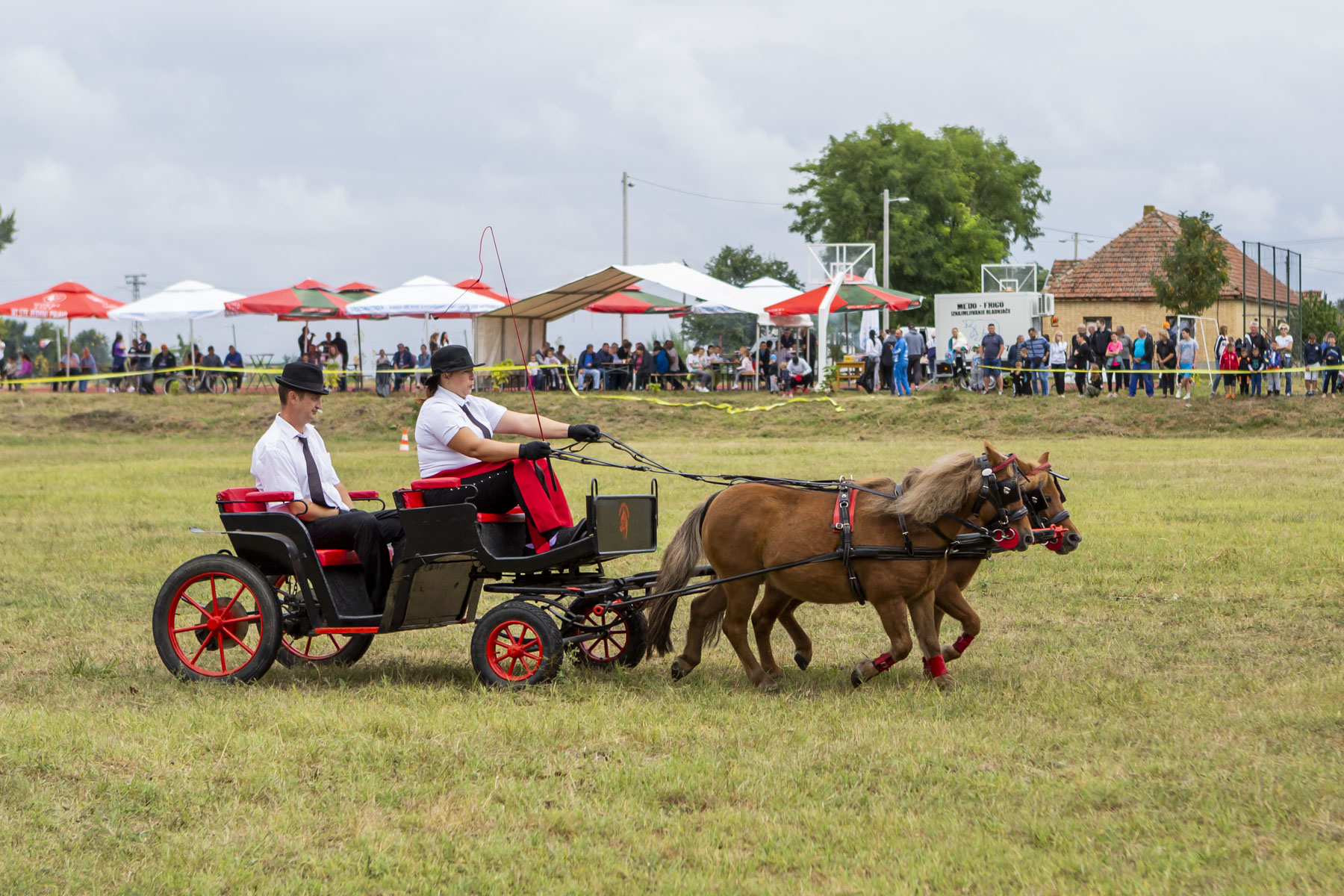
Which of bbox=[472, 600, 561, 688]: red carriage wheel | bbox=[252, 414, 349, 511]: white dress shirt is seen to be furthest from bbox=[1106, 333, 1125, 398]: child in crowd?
bbox=[252, 414, 349, 511]: white dress shirt

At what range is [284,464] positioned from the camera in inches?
290

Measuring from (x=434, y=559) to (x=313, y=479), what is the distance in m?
0.96

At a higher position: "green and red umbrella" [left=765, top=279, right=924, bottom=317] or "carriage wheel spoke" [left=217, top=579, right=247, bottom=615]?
"green and red umbrella" [left=765, top=279, right=924, bottom=317]

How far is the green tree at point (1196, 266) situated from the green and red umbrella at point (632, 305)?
13381mm

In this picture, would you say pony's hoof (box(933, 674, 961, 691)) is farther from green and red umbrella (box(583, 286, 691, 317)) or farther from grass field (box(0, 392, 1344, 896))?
green and red umbrella (box(583, 286, 691, 317))

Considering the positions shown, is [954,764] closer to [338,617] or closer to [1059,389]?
[338,617]

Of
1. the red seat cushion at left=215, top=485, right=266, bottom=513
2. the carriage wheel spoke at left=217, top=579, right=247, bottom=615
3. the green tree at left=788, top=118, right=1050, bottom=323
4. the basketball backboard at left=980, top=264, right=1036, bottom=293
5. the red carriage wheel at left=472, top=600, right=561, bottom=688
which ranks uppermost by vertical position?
the green tree at left=788, top=118, right=1050, bottom=323

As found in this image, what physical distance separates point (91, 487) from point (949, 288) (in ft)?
158

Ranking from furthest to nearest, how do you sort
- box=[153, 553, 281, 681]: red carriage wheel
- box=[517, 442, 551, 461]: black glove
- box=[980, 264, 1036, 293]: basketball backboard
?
box=[980, 264, 1036, 293]: basketball backboard, box=[153, 553, 281, 681]: red carriage wheel, box=[517, 442, 551, 461]: black glove

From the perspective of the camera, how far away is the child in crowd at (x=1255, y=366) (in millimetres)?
27500

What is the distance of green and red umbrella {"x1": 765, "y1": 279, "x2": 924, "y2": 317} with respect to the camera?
3175 cm

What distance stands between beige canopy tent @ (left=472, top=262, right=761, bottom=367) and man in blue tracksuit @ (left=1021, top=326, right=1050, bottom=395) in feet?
21.5

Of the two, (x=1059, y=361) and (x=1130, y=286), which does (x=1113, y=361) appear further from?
(x=1130, y=286)

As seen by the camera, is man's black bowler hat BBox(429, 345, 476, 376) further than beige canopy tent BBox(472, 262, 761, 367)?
No
